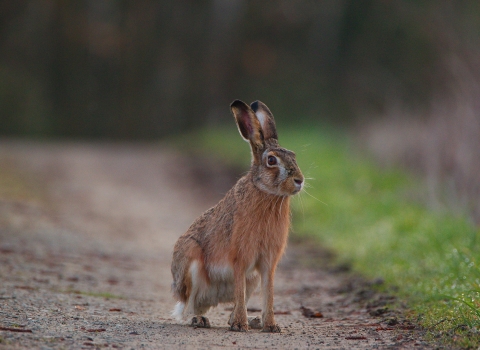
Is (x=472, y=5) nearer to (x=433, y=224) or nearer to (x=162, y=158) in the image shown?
(x=162, y=158)

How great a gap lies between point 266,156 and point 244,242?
2.45ft

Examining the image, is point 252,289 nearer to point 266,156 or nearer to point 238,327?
point 238,327

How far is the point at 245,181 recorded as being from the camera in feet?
20.0

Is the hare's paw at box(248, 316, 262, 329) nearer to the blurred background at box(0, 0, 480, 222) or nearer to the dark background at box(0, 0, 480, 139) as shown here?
the blurred background at box(0, 0, 480, 222)

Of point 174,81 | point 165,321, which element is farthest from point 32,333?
point 174,81

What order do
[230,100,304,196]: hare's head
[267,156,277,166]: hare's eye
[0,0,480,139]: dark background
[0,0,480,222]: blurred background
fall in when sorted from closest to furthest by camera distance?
1. [230,100,304,196]: hare's head
2. [267,156,277,166]: hare's eye
3. [0,0,480,222]: blurred background
4. [0,0,480,139]: dark background

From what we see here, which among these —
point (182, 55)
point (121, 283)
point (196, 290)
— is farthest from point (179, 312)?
point (182, 55)

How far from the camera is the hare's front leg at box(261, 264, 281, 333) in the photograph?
566 cm

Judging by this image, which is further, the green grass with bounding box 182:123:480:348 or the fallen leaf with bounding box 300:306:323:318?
the fallen leaf with bounding box 300:306:323:318

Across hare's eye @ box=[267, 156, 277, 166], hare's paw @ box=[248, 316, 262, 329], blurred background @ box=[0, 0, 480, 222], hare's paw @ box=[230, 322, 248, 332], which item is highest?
blurred background @ box=[0, 0, 480, 222]

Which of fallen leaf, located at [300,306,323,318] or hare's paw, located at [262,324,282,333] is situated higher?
fallen leaf, located at [300,306,323,318]

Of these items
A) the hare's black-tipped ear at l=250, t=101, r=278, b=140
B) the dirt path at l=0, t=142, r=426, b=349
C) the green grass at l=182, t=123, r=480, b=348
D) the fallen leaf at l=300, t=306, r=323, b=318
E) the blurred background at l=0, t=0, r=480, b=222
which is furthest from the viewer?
the blurred background at l=0, t=0, r=480, b=222

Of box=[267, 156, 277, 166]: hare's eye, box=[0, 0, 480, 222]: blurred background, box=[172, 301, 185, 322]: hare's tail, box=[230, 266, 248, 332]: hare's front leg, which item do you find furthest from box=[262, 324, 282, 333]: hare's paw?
box=[0, 0, 480, 222]: blurred background

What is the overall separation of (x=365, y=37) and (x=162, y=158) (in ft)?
57.6
